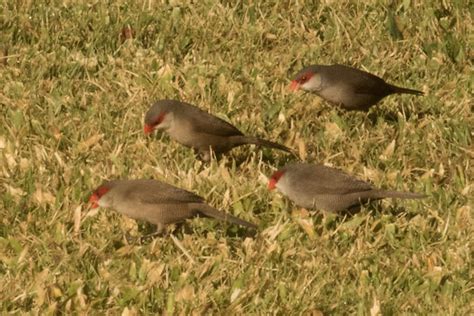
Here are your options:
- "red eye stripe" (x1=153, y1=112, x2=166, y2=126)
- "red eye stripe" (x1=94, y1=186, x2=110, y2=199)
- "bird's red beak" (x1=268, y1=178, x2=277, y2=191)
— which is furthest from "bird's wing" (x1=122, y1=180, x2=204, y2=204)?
"red eye stripe" (x1=153, y1=112, x2=166, y2=126)

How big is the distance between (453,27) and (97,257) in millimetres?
4652

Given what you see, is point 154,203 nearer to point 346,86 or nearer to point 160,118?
point 160,118

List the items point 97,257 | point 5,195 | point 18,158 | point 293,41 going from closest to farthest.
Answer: point 97,257 → point 5,195 → point 18,158 → point 293,41

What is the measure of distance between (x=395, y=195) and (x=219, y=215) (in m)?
1.07

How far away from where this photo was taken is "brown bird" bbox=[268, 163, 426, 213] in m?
7.40

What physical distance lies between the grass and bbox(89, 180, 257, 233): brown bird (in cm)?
14

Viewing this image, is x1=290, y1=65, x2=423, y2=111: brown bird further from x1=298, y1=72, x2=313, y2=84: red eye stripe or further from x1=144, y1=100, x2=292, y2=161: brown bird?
x1=144, y1=100, x2=292, y2=161: brown bird

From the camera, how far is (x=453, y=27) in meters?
10.4

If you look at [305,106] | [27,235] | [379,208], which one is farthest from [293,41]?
[27,235]


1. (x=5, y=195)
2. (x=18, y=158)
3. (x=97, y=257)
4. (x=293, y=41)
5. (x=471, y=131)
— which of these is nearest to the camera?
(x=97, y=257)

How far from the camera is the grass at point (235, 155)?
21.5 ft

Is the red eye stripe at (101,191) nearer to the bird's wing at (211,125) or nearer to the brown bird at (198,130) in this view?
the brown bird at (198,130)

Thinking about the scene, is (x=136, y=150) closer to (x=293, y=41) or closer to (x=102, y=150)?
(x=102, y=150)

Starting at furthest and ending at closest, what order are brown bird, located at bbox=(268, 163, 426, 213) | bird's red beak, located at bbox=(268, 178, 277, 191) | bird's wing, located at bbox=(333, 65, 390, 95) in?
1. bird's wing, located at bbox=(333, 65, 390, 95)
2. bird's red beak, located at bbox=(268, 178, 277, 191)
3. brown bird, located at bbox=(268, 163, 426, 213)
